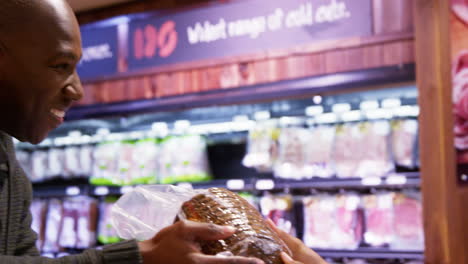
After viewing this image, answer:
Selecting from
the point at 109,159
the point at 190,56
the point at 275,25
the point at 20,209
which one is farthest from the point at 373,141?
the point at 20,209

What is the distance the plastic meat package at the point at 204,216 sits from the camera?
1008mm

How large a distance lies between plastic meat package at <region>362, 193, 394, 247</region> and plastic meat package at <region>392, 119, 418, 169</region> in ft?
0.74

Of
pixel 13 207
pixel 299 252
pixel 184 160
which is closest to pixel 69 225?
pixel 184 160

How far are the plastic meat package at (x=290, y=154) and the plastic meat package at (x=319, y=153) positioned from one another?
4 cm

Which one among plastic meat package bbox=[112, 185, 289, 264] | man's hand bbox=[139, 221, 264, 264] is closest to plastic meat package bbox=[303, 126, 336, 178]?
plastic meat package bbox=[112, 185, 289, 264]

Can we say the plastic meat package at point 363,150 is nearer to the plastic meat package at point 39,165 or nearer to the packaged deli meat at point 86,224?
the packaged deli meat at point 86,224

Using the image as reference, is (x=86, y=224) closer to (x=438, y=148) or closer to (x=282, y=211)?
(x=282, y=211)

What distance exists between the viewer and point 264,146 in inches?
146

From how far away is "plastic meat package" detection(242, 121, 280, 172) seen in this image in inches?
146

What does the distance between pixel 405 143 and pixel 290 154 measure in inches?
28.6

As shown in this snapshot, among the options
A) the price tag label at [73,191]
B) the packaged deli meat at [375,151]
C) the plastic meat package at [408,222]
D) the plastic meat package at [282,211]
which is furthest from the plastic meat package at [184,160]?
the plastic meat package at [408,222]

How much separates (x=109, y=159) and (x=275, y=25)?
1.78 m

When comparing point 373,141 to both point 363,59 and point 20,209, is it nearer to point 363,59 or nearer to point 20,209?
point 363,59

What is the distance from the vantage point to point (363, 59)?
313 cm
